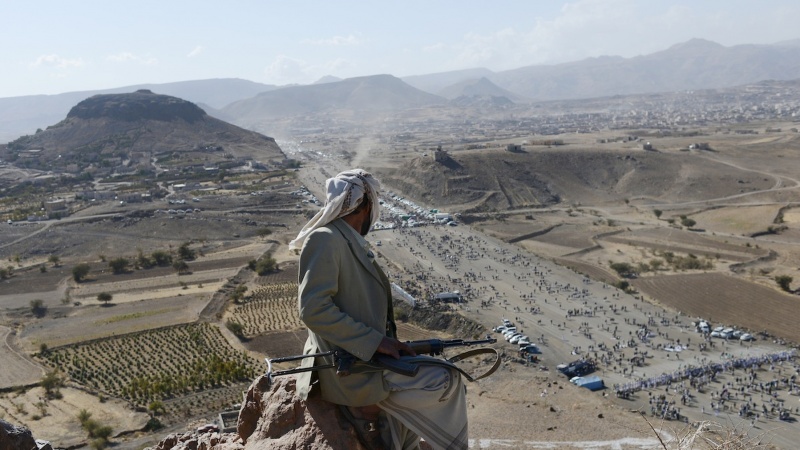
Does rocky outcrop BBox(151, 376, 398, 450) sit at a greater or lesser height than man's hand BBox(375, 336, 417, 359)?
lesser

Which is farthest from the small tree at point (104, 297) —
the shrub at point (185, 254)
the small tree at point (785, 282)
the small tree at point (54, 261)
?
the small tree at point (785, 282)

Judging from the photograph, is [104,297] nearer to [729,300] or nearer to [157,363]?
[157,363]

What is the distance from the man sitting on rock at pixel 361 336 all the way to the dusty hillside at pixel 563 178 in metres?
58.8

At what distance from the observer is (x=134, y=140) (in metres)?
104

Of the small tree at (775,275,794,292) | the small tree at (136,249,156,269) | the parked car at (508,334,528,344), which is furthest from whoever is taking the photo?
the small tree at (136,249,156,269)

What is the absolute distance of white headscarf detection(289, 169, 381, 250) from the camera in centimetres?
361

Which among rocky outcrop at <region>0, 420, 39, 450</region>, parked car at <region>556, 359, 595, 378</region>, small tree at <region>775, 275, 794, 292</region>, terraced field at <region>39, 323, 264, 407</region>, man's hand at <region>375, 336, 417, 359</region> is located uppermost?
man's hand at <region>375, 336, 417, 359</region>

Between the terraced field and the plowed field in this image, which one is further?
the plowed field

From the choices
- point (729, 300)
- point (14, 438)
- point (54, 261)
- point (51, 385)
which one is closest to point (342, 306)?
point (14, 438)

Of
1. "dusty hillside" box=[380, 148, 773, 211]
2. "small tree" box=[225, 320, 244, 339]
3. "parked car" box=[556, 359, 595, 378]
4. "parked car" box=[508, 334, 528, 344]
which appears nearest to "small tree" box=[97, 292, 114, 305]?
"small tree" box=[225, 320, 244, 339]

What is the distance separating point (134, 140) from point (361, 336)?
110 m

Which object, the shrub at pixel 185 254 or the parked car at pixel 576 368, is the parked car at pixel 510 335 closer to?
the parked car at pixel 576 368

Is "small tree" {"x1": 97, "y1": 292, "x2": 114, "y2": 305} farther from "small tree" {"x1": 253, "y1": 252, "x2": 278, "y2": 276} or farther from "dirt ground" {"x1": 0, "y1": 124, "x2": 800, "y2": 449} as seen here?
"small tree" {"x1": 253, "y1": 252, "x2": 278, "y2": 276}

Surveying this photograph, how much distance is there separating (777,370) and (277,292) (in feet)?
80.0
